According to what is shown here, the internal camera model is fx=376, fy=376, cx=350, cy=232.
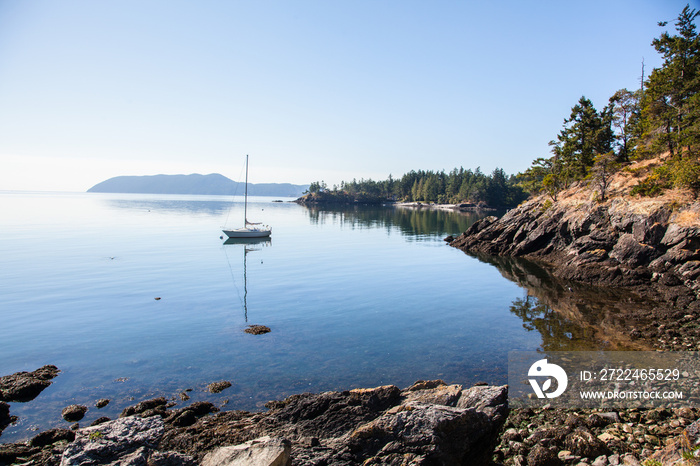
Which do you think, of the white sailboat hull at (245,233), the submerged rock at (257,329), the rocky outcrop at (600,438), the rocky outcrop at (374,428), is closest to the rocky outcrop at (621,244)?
the rocky outcrop at (600,438)

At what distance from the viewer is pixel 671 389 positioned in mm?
13461

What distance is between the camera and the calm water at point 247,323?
53.9ft

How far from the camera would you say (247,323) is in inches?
947

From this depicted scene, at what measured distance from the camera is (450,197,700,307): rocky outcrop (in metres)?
29.8

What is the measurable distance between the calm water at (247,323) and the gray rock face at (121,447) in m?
3.90

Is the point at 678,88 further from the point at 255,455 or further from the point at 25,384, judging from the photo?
the point at 25,384

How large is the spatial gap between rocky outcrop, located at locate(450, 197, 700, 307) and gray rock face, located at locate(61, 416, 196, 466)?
3098 cm

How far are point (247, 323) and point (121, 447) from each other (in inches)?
567

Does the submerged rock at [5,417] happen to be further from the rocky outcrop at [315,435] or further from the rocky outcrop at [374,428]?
the rocky outcrop at [374,428]

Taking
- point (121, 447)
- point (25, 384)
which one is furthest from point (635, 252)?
point (25, 384)

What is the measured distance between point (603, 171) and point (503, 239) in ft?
52.1

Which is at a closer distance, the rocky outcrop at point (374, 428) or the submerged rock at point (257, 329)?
the rocky outcrop at point (374, 428)

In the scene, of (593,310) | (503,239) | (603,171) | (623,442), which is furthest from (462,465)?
(503,239)

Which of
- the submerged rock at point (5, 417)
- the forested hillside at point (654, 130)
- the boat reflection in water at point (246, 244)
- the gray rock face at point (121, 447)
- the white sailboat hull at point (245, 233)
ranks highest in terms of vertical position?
the forested hillside at point (654, 130)
